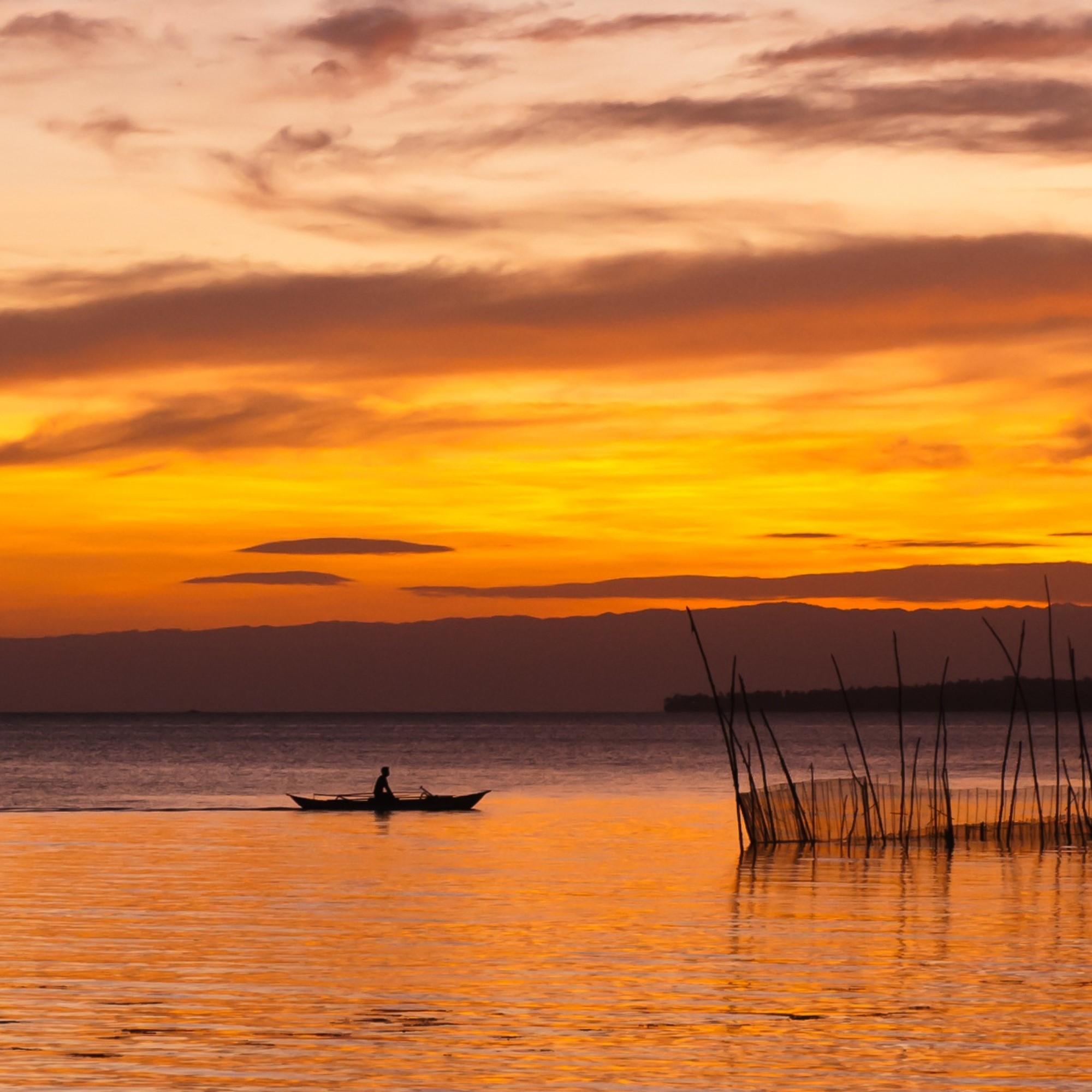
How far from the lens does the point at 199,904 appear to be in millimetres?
29406

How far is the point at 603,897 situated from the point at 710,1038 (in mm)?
13289

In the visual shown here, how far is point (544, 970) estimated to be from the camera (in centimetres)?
2233

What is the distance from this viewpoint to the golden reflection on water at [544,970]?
53.8 ft

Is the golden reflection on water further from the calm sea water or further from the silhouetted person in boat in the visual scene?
the silhouetted person in boat

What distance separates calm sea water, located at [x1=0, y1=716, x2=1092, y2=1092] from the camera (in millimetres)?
16453

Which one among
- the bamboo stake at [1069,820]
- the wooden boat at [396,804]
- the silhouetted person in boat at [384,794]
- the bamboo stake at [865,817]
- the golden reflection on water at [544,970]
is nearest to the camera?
the golden reflection on water at [544,970]

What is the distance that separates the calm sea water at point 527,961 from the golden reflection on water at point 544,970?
0.21 feet

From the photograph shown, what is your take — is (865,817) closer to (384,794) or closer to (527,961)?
(527,961)

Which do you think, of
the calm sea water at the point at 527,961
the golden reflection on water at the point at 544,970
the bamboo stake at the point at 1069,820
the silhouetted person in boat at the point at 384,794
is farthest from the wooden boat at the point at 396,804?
the bamboo stake at the point at 1069,820

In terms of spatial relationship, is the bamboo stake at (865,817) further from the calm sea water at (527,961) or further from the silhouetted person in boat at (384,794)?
the silhouetted person in boat at (384,794)

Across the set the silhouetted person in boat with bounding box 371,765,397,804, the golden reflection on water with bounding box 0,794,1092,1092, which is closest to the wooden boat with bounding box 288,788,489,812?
the silhouetted person in boat with bounding box 371,765,397,804

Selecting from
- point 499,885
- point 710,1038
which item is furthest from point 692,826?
point 710,1038

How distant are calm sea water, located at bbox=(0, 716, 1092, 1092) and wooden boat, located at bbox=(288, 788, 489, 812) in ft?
17.2

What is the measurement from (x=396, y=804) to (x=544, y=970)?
3297 centimetres
